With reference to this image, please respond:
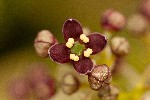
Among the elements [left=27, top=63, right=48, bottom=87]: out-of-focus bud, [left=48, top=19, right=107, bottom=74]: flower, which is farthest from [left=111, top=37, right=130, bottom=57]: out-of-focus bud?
[left=27, top=63, right=48, bottom=87]: out-of-focus bud

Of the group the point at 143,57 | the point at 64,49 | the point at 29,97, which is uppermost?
the point at 64,49

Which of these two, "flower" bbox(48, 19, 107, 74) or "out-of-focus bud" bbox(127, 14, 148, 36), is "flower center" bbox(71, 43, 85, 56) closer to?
"flower" bbox(48, 19, 107, 74)

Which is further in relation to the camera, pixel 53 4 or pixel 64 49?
pixel 53 4

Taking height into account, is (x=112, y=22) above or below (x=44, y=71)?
above

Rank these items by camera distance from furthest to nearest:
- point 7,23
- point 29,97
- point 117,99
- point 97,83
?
point 7,23 < point 29,97 < point 117,99 < point 97,83

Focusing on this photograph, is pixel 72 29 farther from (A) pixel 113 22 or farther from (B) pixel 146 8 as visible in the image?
(B) pixel 146 8

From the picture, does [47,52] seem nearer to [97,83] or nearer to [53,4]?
[97,83]

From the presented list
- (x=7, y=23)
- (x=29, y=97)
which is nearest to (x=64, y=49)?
(x=29, y=97)
